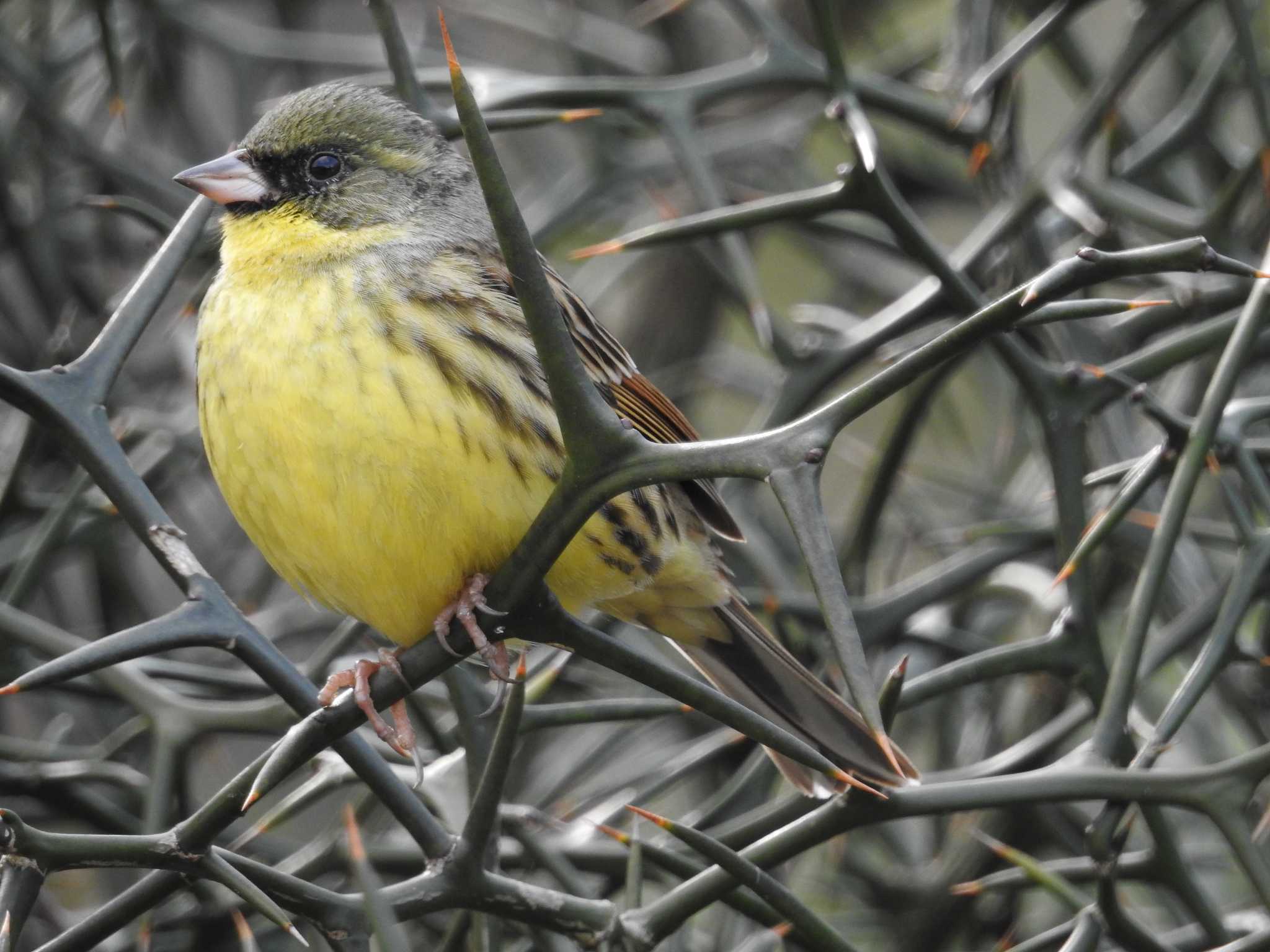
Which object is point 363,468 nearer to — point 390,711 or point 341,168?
point 390,711

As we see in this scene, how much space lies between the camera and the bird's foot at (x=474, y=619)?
1.84 m

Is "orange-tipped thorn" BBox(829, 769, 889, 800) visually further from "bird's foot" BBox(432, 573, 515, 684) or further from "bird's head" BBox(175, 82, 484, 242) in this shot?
"bird's head" BBox(175, 82, 484, 242)

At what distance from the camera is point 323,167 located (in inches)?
102

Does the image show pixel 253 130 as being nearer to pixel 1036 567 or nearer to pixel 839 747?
pixel 839 747

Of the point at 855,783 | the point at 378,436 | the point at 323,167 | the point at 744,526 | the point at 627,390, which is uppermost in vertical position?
the point at 323,167

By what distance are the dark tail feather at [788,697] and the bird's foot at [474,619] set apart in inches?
14.6

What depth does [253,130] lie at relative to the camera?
2.59m

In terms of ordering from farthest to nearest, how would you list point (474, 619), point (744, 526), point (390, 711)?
point (744, 526)
point (390, 711)
point (474, 619)

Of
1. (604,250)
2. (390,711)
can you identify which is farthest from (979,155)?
(390,711)

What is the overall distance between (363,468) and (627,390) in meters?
0.69

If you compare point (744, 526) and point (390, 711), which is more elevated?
point (744, 526)

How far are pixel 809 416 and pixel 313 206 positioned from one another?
4.91 ft

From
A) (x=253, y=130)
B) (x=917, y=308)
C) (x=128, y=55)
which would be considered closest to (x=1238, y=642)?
(x=917, y=308)

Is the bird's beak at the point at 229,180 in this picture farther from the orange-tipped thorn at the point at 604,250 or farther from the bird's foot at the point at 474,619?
the bird's foot at the point at 474,619
